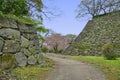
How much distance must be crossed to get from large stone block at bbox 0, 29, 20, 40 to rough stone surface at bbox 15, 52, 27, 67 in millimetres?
813

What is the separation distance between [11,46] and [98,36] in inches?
741

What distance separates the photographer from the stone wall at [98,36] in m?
27.0

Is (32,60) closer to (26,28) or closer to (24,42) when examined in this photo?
(24,42)

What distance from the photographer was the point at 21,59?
11.6 meters

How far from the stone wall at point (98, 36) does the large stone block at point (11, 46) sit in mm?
15481

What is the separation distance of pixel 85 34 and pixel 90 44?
284 centimetres

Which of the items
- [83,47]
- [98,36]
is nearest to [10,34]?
[83,47]

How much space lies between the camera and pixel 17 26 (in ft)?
38.8

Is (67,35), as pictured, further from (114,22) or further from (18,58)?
(18,58)

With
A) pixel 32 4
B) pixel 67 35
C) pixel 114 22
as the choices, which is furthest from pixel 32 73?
pixel 67 35

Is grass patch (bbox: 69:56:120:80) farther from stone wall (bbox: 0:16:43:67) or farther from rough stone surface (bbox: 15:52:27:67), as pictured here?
rough stone surface (bbox: 15:52:27:67)

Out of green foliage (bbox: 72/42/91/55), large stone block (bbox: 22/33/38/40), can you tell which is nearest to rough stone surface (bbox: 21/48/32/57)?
large stone block (bbox: 22/33/38/40)

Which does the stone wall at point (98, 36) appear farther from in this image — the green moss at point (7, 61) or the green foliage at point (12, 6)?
the green moss at point (7, 61)

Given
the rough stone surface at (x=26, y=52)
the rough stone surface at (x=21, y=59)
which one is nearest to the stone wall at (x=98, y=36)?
the rough stone surface at (x=26, y=52)
